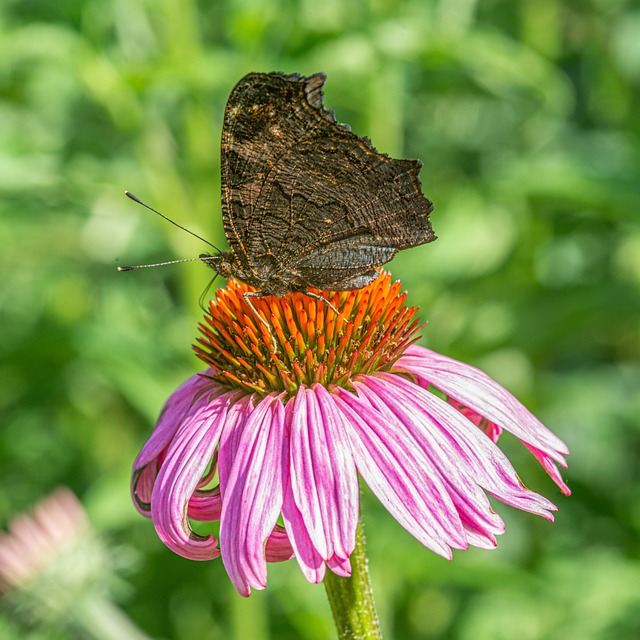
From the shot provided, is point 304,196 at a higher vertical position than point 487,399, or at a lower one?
higher

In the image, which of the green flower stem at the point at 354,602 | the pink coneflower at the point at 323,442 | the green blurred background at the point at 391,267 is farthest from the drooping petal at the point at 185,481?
the green blurred background at the point at 391,267

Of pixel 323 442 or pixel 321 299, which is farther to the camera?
pixel 321 299

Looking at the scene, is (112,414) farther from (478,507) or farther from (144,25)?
(478,507)

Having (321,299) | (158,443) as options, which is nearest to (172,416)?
Result: (158,443)

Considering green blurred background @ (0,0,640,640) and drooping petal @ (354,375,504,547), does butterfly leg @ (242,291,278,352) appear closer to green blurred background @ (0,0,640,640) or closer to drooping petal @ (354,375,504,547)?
drooping petal @ (354,375,504,547)

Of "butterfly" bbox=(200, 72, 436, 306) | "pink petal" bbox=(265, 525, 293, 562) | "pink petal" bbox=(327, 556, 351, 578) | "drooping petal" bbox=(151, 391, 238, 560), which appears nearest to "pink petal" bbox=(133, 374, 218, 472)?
"drooping petal" bbox=(151, 391, 238, 560)

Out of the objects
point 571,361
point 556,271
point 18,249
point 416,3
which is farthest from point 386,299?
point 571,361

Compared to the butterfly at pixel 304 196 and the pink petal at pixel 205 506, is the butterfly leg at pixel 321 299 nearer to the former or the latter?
the butterfly at pixel 304 196

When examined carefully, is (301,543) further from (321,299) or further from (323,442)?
(321,299)
